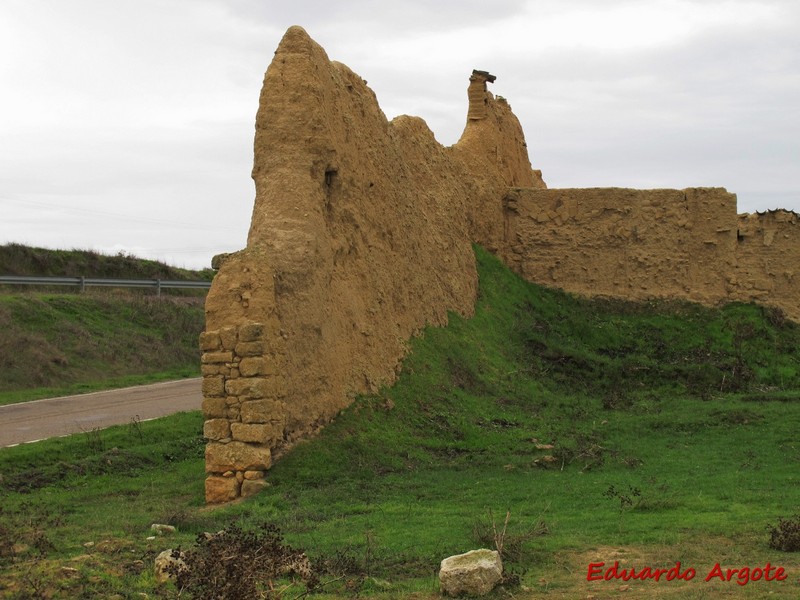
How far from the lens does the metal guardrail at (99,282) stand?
32344 mm

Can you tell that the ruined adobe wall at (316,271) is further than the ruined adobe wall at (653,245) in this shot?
No

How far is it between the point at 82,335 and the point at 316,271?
15868 millimetres

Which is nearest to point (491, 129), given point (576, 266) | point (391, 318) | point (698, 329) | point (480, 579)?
point (576, 266)

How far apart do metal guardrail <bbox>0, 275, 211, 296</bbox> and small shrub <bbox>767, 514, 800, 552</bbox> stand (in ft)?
90.6

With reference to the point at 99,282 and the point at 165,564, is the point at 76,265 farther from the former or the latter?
the point at 165,564

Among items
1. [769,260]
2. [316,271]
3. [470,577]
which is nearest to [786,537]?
[470,577]

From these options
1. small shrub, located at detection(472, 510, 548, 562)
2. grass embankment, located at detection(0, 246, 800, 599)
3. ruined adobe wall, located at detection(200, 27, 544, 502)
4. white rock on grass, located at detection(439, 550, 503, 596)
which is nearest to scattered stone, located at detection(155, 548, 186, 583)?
grass embankment, located at detection(0, 246, 800, 599)

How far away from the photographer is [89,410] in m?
19.8

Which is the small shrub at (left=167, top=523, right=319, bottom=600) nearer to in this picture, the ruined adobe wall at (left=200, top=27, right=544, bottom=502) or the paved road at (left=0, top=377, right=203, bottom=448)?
the ruined adobe wall at (left=200, top=27, right=544, bottom=502)

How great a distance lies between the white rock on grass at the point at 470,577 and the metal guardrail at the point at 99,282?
88.9ft

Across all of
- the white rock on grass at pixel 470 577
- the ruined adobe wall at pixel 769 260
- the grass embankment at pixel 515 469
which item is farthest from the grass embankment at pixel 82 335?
the white rock on grass at pixel 470 577

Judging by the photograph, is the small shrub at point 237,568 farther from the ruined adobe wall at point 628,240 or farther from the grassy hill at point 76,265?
the grassy hill at point 76,265

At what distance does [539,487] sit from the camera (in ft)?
39.7

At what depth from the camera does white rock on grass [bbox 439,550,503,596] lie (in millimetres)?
7426
